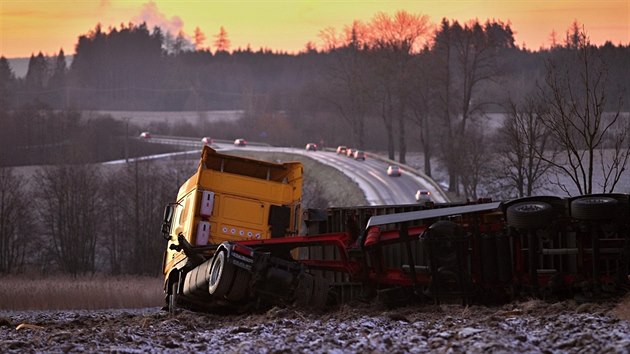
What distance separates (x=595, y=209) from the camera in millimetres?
15250

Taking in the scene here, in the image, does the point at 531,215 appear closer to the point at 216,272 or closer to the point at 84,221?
the point at 216,272

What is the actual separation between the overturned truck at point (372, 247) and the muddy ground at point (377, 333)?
2.07 feet

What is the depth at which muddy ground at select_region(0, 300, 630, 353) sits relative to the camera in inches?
464

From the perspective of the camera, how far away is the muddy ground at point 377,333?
11.8 metres

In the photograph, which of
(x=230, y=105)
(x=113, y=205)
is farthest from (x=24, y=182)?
(x=230, y=105)

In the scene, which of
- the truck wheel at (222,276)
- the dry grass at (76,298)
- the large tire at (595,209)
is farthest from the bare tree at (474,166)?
the large tire at (595,209)

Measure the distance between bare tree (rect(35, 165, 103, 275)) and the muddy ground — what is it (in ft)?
166

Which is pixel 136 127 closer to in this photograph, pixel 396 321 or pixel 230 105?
pixel 230 105

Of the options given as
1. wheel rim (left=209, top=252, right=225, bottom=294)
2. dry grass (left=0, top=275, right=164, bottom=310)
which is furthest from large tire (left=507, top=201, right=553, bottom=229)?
dry grass (left=0, top=275, right=164, bottom=310)

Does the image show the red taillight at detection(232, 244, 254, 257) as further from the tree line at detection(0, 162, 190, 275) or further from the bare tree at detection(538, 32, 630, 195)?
the tree line at detection(0, 162, 190, 275)

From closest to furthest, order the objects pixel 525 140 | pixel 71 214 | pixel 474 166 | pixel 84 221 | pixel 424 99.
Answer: pixel 525 140 < pixel 474 166 < pixel 84 221 < pixel 71 214 < pixel 424 99

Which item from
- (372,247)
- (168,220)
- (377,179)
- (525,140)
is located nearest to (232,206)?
(168,220)

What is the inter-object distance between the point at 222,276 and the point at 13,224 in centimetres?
5386

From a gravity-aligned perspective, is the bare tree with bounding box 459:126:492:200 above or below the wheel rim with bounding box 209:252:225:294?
above
